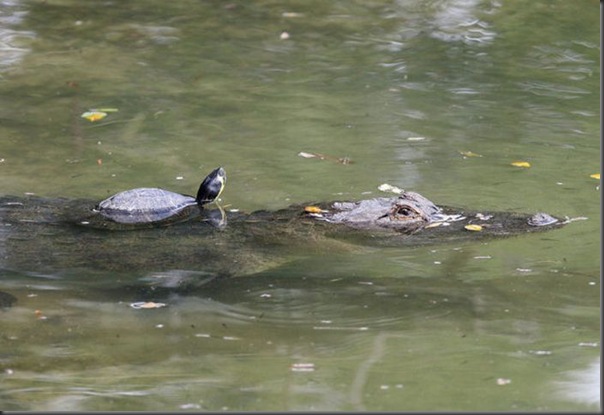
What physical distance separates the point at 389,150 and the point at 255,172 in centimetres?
116

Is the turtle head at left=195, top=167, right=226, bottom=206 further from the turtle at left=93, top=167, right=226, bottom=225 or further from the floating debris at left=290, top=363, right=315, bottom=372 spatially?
the floating debris at left=290, top=363, right=315, bottom=372

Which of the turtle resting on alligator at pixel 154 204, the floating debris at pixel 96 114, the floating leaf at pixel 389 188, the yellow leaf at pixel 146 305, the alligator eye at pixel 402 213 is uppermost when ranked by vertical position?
the yellow leaf at pixel 146 305

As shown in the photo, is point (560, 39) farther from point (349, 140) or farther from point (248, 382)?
point (248, 382)

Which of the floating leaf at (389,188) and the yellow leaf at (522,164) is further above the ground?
the floating leaf at (389,188)

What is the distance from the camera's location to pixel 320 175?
27.7 ft

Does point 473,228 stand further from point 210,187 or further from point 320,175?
point 210,187

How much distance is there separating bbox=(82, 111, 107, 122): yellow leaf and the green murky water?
0.16 meters

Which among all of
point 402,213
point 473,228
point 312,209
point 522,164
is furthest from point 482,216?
point 522,164

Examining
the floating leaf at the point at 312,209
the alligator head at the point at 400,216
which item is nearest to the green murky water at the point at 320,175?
the alligator head at the point at 400,216

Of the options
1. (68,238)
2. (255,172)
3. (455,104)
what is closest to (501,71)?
(455,104)

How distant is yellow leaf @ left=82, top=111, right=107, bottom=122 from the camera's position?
9.79 metres

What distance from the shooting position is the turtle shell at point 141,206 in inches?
296

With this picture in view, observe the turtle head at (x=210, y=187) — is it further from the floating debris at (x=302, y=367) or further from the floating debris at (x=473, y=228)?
the floating debris at (x=302, y=367)

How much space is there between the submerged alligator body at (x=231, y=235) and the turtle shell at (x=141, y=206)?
112 millimetres
